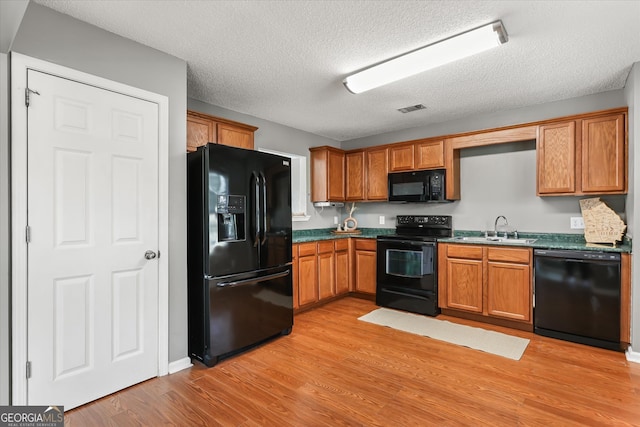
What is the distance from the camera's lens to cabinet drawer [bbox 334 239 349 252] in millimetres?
4523

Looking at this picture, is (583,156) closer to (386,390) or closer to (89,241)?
(386,390)

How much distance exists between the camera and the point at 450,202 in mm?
4402

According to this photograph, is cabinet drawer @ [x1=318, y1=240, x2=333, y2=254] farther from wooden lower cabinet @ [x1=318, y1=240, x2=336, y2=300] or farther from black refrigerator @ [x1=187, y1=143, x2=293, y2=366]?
black refrigerator @ [x1=187, y1=143, x2=293, y2=366]

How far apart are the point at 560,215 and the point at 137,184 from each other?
424cm

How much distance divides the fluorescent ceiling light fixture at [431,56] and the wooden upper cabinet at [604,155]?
1785 millimetres

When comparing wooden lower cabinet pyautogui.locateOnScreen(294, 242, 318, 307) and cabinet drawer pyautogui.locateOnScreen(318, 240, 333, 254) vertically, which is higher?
cabinet drawer pyautogui.locateOnScreen(318, 240, 333, 254)

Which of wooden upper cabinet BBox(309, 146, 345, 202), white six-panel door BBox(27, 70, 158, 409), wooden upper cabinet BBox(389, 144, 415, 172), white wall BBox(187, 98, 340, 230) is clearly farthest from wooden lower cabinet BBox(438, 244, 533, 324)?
white six-panel door BBox(27, 70, 158, 409)

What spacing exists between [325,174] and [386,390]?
3.16 metres

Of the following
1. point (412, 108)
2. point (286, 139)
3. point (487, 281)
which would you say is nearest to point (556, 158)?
point (487, 281)

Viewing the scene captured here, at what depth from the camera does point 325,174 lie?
15.7 ft

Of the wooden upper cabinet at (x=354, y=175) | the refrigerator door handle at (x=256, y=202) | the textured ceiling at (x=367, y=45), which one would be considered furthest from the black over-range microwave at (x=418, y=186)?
the refrigerator door handle at (x=256, y=202)

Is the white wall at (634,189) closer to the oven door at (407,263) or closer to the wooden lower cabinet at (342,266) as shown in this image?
the oven door at (407,263)

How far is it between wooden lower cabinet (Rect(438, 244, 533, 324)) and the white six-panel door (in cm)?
312

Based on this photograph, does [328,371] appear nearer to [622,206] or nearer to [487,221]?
[487,221]
